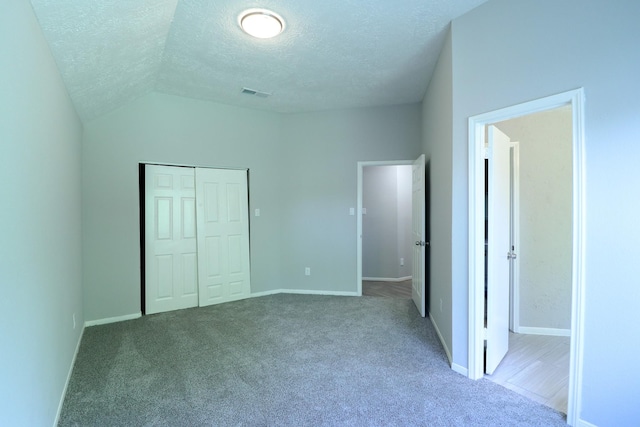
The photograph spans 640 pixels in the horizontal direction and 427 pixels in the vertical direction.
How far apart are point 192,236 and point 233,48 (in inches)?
95.7

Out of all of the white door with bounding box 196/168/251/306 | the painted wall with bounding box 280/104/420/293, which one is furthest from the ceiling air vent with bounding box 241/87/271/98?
the white door with bounding box 196/168/251/306

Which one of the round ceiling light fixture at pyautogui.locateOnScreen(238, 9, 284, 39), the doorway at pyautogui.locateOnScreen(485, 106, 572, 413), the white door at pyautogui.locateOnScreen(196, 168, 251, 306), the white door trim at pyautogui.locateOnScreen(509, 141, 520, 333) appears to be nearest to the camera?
the round ceiling light fixture at pyautogui.locateOnScreen(238, 9, 284, 39)

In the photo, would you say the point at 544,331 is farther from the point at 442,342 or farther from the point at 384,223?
the point at 384,223

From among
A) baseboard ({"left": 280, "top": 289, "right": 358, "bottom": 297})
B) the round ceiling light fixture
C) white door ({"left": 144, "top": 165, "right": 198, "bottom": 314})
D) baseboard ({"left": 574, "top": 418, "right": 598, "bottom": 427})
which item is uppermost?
the round ceiling light fixture

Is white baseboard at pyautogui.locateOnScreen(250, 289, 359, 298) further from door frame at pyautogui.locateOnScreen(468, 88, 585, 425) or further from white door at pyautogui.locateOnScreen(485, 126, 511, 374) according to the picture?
door frame at pyautogui.locateOnScreen(468, 88, 585, 425)

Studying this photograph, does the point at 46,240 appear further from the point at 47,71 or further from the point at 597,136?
the point at 597,136

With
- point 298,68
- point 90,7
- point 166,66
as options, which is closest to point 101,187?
point 166,66

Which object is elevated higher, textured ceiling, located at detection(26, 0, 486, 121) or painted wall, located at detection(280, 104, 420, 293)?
textured ceiling, located at detection(26, 0, 486, 121)

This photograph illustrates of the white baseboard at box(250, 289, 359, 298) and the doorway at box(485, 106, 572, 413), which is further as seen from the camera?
the white baseboard at box(250, 289, 359, 298)

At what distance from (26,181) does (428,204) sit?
11.6 ft

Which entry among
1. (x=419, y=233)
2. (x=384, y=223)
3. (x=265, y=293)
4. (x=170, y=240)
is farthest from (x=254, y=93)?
(x=384, y=223)

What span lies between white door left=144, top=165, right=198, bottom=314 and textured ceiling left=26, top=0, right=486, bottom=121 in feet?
3.27

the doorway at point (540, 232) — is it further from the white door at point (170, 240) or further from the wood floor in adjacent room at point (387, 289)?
the white door at point (170, 240)

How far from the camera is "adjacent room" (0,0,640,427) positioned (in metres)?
1.64
